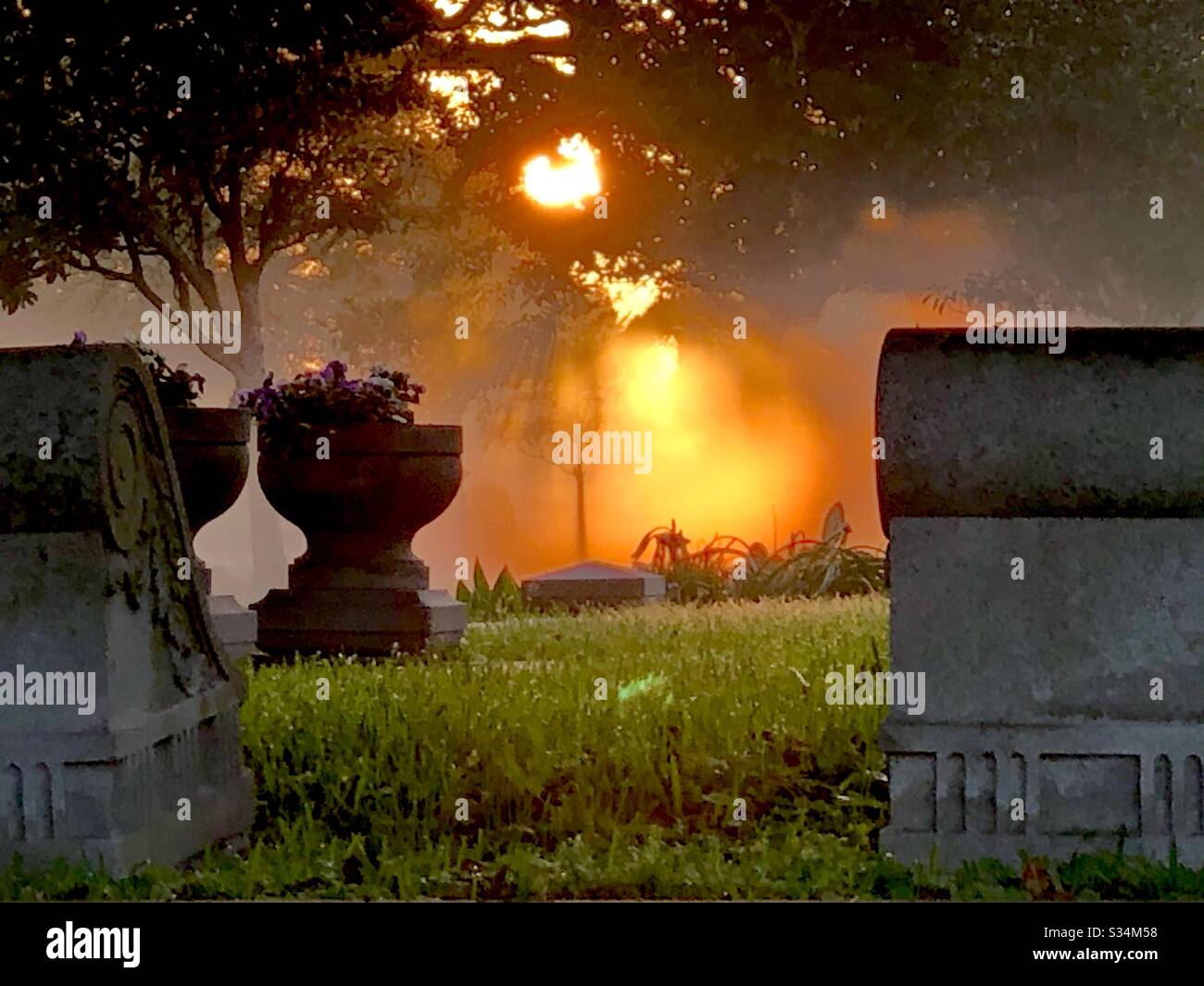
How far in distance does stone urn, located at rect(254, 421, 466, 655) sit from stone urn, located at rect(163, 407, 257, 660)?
0.15 meters

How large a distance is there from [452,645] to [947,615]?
616 cm

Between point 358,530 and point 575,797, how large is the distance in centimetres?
503

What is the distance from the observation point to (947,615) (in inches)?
185

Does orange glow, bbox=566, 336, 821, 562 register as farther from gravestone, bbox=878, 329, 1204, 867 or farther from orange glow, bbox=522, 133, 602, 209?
gravestone, bbox=878, 329, 1204, 867

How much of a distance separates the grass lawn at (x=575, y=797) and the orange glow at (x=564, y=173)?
11.3 metres

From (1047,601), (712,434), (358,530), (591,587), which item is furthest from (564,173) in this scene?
(1047,601)

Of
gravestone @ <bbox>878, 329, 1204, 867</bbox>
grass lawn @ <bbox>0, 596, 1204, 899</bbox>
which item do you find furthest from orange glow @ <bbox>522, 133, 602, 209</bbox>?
gravestone @ <bbox>878, 329, 1204, 867</bbox>

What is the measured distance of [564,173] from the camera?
61.9ft

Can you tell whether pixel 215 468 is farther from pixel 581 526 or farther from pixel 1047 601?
pixel 581 526

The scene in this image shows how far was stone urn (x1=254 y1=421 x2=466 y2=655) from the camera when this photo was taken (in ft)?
33.3

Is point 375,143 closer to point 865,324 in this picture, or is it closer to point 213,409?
point 213,409

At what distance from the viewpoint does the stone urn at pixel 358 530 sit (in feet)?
33.3

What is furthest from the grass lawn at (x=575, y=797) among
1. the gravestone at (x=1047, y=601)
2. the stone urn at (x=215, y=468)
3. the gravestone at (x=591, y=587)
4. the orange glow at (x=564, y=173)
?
the orange glow at (x=564, y=173)
